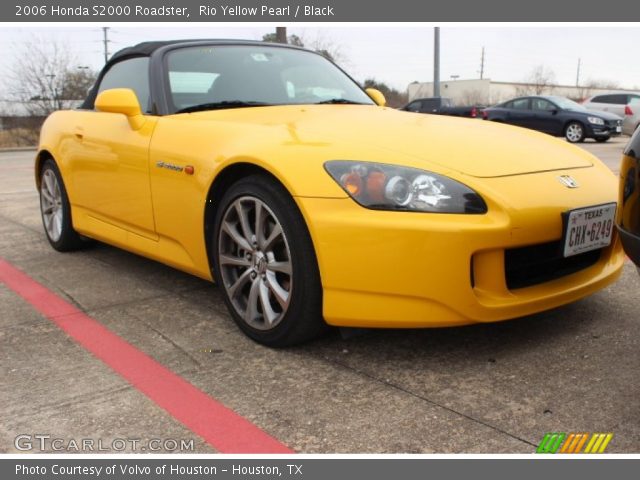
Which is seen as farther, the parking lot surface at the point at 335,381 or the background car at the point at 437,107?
the background car at the point at 437,107

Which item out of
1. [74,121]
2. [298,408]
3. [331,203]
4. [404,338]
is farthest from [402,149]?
[74,121]

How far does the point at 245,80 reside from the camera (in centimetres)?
371

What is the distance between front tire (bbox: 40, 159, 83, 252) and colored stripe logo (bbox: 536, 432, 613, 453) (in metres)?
3.56

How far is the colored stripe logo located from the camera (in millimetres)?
1931

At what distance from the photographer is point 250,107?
11.6ft

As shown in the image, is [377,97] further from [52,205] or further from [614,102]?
[614,102]

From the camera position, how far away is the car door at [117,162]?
11.4 ft

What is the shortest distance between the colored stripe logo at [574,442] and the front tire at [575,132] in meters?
15.8

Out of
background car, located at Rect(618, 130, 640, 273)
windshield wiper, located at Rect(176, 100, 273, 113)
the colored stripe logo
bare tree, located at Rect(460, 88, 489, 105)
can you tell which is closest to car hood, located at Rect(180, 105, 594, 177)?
windshield wiper, located at Rect(176, 100, 273, 113)

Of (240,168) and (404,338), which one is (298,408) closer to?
(404,338)

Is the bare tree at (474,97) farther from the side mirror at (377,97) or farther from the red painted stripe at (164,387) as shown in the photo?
the red painted stripe at (164,387)

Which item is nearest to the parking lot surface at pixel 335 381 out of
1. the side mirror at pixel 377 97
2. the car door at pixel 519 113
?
the side mirror at pixel 377 97

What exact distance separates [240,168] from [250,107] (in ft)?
2.50

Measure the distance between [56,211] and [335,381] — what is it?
3.08 metres
